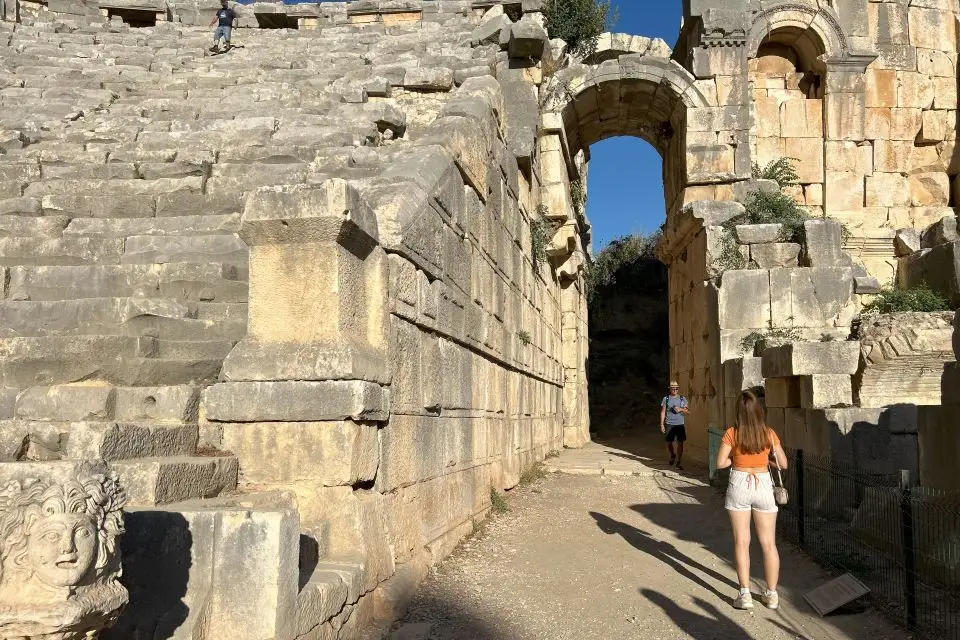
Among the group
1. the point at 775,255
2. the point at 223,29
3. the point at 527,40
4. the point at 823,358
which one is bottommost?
the point at 823,358

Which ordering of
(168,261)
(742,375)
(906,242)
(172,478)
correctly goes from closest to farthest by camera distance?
(172,478)
(168,261)
(742,375)
(906,242)

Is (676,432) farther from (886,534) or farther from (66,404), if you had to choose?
(66,404)

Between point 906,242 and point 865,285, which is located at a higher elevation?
point 906,242

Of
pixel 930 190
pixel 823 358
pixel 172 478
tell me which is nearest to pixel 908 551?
pixel 823 358

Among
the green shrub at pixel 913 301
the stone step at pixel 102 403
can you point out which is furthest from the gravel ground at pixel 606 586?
the green shrub at pixel 913 301

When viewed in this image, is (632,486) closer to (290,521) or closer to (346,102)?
(346,102)

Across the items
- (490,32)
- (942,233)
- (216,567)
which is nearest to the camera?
(216,567)

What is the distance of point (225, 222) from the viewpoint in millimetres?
5723

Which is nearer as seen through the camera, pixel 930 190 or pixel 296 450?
pixel 296 450

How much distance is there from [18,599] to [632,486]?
8872 millimetres

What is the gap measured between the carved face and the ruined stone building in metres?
0.01

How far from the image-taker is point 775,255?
1159 centimetres

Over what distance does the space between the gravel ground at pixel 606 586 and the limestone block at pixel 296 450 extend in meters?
0.94

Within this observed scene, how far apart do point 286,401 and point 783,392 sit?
6553 mm
